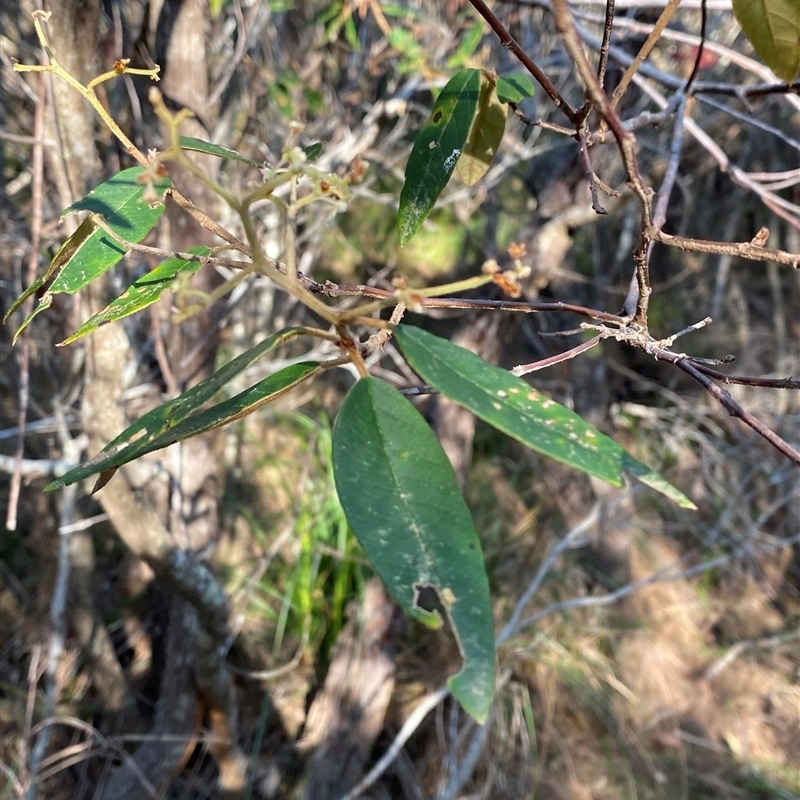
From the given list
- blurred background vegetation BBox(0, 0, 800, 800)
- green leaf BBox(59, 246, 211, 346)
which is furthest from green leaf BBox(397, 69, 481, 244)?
blurred background vegetation BBox(0, 0, 800, 800)

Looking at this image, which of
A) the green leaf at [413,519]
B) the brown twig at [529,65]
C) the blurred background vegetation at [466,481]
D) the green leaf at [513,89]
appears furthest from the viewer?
the blurred background vegetation at [466,481]

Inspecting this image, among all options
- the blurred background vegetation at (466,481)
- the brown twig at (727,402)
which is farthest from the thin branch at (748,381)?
the blurred background vegetation at (466,481)

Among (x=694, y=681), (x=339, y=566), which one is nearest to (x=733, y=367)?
(x=694, y=681)

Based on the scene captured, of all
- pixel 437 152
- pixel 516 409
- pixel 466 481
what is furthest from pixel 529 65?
pixel 466 481

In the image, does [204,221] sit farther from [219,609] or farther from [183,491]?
[183,491]

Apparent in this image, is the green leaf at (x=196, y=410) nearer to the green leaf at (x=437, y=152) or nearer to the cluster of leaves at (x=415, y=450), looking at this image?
the cluster of leaves at (x=415, y=450)

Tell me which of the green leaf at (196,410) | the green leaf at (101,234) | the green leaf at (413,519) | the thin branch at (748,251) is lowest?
the green leaf at (413,519)

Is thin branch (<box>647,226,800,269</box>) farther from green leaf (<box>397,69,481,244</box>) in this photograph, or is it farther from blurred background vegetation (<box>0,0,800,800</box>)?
blurred background vegetation (<box>0,0,800,800</box>)
